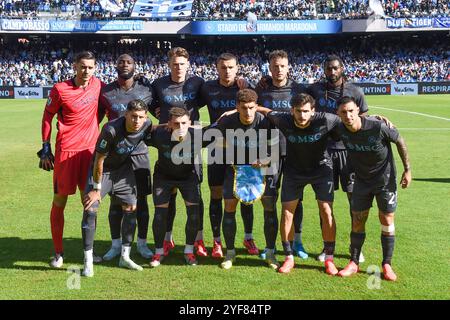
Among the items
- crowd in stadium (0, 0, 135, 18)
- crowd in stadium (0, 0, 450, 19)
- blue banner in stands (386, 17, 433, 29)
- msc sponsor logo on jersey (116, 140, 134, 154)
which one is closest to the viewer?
msc sponsor logo on jersey (116, 140, 134, 154)

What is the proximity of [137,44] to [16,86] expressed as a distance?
15.7 meters

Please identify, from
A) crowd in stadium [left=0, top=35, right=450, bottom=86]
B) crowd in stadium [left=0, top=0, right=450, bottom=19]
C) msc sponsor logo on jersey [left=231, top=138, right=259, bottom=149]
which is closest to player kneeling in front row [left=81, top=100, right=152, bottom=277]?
msc sponsor logo on jersey [left=231, top=138, right=259, bottom=149]

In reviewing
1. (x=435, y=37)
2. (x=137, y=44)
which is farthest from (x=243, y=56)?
(x=435, y=37)

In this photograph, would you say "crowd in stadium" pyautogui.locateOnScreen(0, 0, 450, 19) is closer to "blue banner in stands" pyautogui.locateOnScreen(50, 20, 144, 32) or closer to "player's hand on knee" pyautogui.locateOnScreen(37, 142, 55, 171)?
"blue banner in stands" pyautogui.locateOnScreen(50, 20, 144, 32)

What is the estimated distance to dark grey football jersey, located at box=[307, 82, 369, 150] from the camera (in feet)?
21.8

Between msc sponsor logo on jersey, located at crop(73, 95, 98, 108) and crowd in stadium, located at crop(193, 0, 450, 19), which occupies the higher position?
crowd in stadium, located at crop(193, 0, 450, 19)

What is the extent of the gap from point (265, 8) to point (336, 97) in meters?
43.3

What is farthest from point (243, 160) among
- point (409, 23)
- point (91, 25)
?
point (409, 23)

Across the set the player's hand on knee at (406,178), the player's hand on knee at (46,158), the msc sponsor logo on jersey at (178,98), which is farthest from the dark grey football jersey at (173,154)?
the player's hand on knee at (406,178)

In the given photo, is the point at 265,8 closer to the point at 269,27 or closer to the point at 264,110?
the point at 269,27

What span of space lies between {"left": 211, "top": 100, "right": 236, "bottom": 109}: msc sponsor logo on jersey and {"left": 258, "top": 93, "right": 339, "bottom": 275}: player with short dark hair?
658 mm

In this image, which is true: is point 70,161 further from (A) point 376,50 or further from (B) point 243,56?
(A) point 376,50

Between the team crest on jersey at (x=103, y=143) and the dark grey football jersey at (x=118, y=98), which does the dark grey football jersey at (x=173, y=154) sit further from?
the team crest on jersey at (x=103, y=143)

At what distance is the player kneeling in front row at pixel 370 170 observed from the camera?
5.70 m
